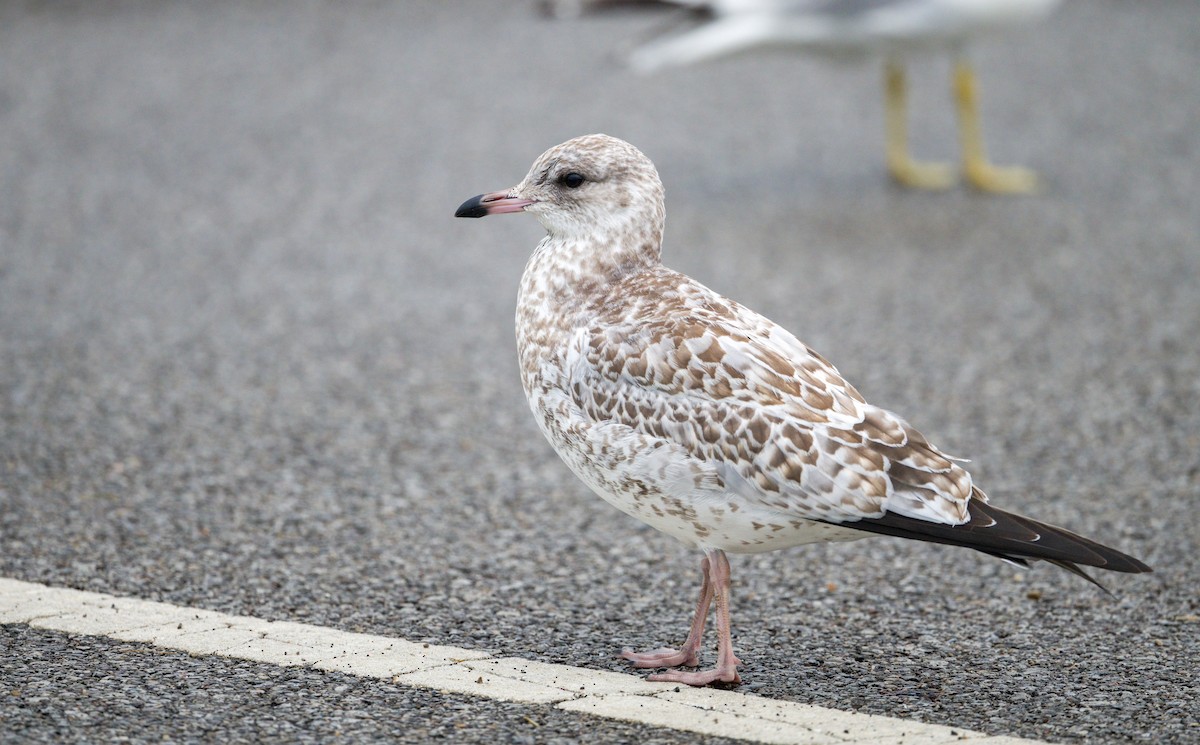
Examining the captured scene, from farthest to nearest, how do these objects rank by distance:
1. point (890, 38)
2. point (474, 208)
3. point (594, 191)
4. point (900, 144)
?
point (900, 144)
point (890, 38)
point (474, 208)
point (594, 191)

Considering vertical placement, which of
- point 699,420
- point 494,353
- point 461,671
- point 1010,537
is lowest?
point 494,353

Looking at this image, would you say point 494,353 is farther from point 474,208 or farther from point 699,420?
point 699,420

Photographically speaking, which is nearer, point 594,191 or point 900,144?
point 594,191

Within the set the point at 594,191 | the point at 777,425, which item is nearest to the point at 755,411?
the point at 777,425

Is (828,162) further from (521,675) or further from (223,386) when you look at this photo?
(521,675)

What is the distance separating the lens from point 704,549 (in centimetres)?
364

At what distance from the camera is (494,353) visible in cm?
703

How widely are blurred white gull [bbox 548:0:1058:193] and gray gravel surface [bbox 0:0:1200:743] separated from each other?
399 mm

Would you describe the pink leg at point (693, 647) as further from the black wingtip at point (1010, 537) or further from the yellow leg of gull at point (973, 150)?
the yellow leg of gull at point (973, 150)

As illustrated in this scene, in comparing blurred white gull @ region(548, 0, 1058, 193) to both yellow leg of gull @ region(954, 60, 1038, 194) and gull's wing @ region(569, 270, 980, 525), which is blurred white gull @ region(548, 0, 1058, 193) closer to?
yellow leg of gull @ region(954, 60, 1038, 194)

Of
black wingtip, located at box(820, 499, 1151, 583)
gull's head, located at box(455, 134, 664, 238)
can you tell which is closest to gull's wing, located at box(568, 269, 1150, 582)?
black wingtip, located at box(820, 499, 1151, 583)

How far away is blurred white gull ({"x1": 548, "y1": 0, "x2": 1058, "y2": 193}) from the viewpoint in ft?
30.7

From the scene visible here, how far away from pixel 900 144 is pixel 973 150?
1.57ft

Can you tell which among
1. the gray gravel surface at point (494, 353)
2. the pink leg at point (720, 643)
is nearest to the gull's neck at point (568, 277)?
the pink leg at point (720, 643)
